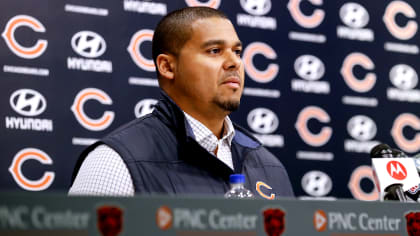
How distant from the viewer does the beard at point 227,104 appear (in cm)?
202

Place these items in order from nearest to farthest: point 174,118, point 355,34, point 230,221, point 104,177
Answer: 1. point 230,221
2. point 104,177
3. point 174,118
4. point 355,34

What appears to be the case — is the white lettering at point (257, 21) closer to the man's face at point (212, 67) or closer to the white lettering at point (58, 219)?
the man's face at point (212, 67)

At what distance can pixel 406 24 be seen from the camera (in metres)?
3.71

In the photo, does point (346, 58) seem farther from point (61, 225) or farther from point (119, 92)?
point (61, 225)

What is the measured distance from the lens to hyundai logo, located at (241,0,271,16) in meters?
3.32

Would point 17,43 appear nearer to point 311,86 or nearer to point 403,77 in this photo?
point 311,86

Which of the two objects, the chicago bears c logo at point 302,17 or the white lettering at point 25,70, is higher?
the chicago bears c logo at point 302,17

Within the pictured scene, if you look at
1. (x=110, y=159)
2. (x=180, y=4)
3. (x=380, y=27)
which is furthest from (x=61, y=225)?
(x=380, y=27)

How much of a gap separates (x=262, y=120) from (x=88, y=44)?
976 mm

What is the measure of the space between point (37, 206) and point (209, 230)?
27cm

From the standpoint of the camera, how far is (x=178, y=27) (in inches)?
83.4

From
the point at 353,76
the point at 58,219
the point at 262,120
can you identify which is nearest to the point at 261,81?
the point at 262,120

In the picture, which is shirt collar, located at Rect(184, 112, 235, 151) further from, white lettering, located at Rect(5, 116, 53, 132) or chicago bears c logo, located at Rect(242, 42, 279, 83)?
chicago bears c logo, located at Rect(242, 42, 279, 83)

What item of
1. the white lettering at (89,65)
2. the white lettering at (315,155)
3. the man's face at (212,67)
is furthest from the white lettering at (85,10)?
the white lettering at (315,155)
